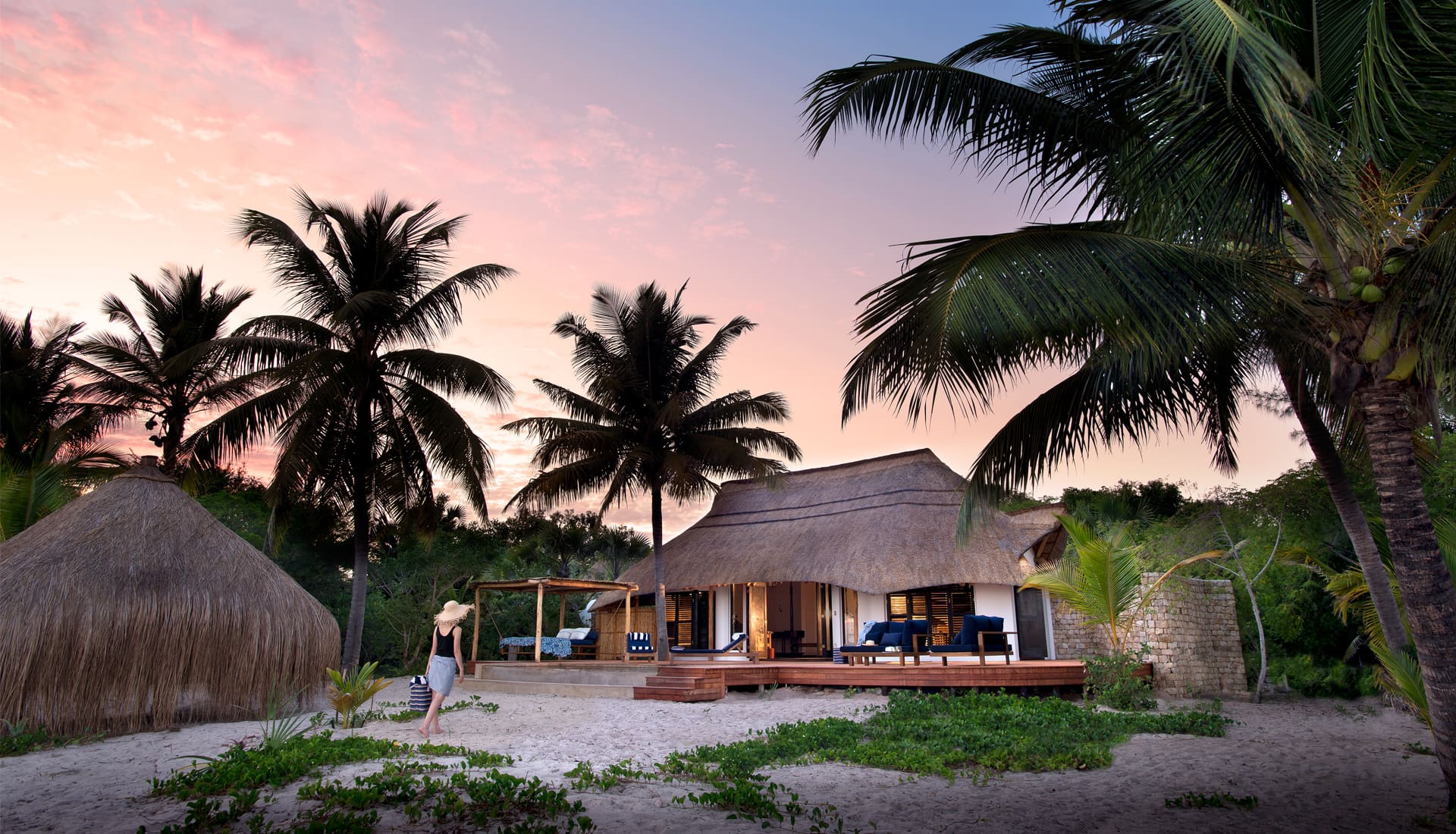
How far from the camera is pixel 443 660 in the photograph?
859 centimetres

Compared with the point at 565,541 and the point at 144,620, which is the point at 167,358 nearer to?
the point at 144,620

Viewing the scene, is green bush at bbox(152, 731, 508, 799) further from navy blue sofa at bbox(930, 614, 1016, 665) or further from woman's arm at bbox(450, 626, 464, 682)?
navy blue sofa at bbox(930, 614, 1016, 665)

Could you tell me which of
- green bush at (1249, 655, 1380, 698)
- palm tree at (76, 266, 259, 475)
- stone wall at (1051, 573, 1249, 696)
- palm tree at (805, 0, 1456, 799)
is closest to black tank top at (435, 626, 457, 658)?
palm tree at (805, 0, 1456, 799)

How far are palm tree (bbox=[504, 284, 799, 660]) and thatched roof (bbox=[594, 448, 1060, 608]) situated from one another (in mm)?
1600

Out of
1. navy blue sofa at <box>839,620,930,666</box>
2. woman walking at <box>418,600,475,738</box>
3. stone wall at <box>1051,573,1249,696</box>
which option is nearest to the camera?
woman walking at <box>418,600,475,738</box>

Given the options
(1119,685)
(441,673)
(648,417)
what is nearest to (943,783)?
(441,673)

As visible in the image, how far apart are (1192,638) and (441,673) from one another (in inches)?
449

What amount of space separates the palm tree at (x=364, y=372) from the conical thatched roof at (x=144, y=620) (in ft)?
9.16

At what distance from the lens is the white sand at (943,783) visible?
16.4ft

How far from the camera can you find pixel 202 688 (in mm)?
9289

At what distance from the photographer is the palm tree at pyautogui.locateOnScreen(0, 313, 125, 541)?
1521cm

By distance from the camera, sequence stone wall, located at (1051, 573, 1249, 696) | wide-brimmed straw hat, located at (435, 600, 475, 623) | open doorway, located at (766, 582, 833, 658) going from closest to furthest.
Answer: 1. wide-brimmed straw hat, located at (435, 600, 475, 623)
2. stone wall, located at (1051, 573, 1249, 696)
3. open doorway, located at (766, 582, 833, 658)

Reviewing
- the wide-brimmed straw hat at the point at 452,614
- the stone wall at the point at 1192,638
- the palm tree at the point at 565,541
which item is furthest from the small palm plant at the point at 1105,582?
the palm tree at the point at 565,541

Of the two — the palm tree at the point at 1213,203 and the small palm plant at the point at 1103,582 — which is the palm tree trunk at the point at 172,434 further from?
the small palm plant at the point at 1103,582
